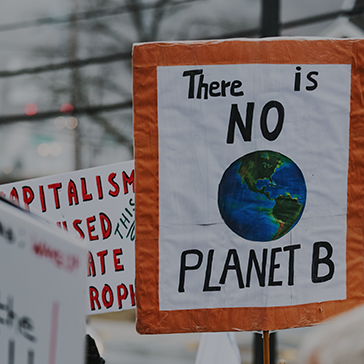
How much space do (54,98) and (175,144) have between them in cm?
234

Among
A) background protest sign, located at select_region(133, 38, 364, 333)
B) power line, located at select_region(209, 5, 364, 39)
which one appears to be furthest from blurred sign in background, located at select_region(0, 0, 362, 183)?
background protest sign, located at select_region(133, 38, 364, 333)

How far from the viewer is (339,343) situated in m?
0.70

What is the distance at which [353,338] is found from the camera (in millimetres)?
693

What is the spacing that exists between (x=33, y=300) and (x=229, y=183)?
111cm

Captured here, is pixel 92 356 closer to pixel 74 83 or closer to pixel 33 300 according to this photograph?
pixel 33 300

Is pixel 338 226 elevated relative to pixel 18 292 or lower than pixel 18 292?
elevated

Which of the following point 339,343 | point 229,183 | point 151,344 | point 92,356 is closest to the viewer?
point 339,343

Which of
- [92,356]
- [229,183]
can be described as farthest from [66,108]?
[229,183]

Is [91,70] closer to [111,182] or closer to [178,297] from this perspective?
[111,182]

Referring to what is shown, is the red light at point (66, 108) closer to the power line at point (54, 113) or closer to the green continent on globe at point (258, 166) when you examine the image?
the power line at point (54, 113)

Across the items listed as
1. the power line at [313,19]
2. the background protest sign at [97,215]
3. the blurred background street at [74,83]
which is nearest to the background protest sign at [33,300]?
the background protest sign at [97,215]

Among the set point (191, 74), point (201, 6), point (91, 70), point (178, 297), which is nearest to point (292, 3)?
point (201, 6)

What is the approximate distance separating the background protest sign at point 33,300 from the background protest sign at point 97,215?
77.1 inches

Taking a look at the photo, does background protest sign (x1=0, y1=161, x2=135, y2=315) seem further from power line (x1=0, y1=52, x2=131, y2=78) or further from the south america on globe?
power line (x1=0, y1=52, x2=131, y2=78)
